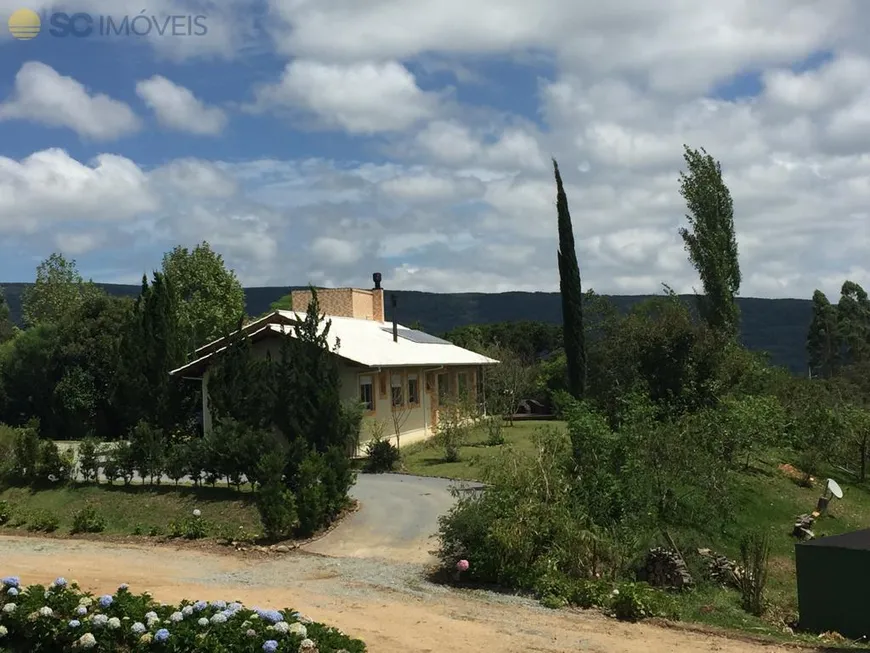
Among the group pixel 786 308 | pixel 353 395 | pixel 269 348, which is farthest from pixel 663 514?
pixel 786 308

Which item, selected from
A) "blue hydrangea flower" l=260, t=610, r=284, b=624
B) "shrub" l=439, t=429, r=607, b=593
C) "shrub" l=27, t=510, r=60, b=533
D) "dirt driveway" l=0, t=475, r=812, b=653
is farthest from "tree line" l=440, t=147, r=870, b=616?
"shrub" l=27, t=510, r=60, b=533

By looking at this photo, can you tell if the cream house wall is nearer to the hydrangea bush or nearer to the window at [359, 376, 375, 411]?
the window at [359, 376, 375, 411]

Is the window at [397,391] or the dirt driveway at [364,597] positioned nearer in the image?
the dirt driveway at [364,597]

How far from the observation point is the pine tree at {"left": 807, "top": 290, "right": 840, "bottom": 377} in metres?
70.2

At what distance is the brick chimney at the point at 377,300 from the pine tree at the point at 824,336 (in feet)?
153

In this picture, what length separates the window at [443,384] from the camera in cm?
3353

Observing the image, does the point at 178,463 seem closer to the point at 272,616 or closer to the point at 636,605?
the point at 272,616

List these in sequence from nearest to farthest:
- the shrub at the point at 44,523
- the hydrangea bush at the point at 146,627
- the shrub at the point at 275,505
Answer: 1. the hydrangea bush at the point at 146,627
2. the shrub at the point at 275,505
3. the shrub at the point at 44,523

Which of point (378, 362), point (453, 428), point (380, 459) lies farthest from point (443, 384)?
point (380, 459)

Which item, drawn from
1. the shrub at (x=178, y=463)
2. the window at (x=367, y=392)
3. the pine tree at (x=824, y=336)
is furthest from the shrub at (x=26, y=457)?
the pine tree at (x=824, y=336)

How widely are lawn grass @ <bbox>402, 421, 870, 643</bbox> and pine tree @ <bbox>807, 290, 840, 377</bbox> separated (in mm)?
49486

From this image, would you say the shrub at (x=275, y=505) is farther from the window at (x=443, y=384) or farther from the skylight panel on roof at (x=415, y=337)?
the skylight panel on roof at (x=415, y=337)

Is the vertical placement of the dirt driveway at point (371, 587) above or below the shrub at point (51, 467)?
below

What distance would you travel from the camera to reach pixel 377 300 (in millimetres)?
38875
